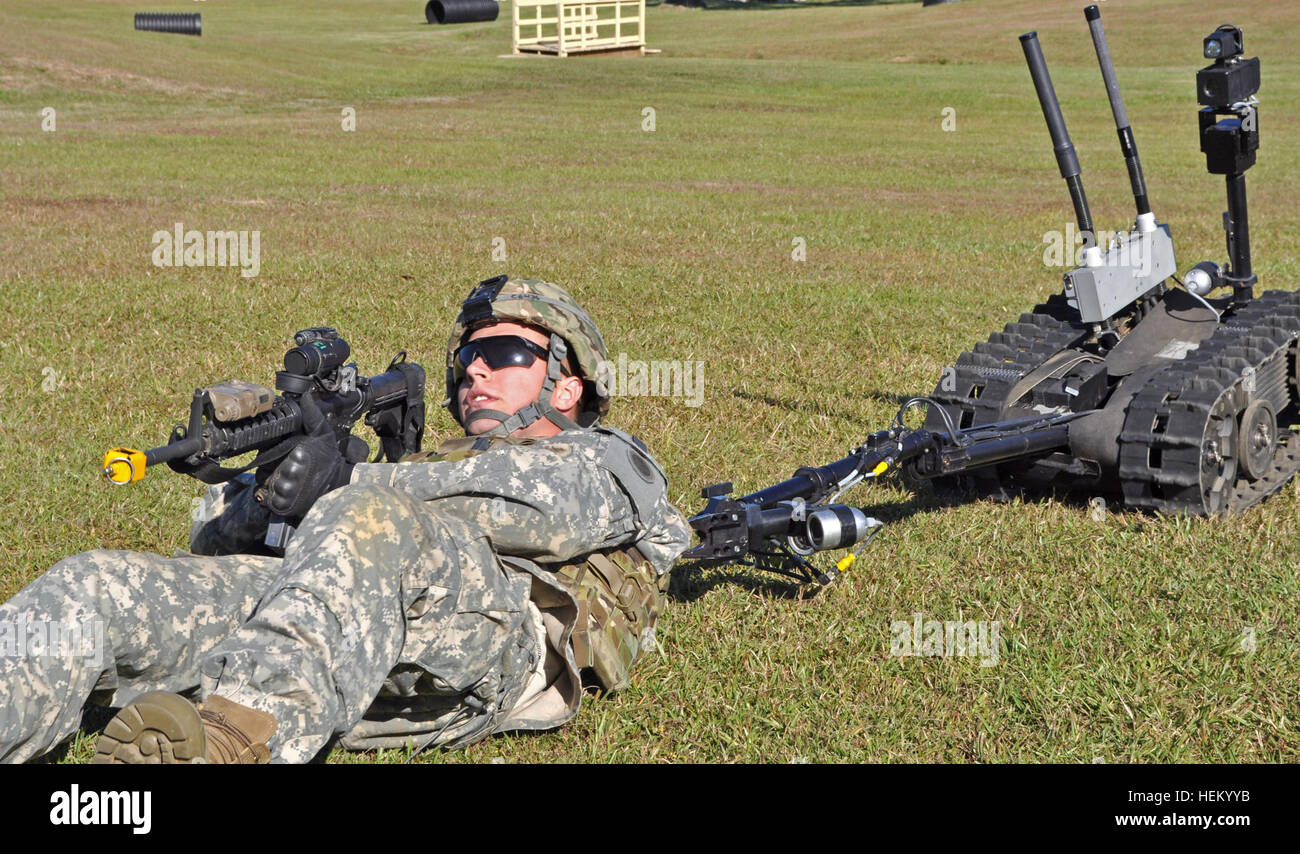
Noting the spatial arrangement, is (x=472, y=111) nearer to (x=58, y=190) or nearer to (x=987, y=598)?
(x=58, y=190)

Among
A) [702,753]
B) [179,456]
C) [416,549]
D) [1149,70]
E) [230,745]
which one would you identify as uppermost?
[1149,70]

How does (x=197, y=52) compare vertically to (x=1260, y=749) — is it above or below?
above

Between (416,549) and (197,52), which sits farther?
(197,52)

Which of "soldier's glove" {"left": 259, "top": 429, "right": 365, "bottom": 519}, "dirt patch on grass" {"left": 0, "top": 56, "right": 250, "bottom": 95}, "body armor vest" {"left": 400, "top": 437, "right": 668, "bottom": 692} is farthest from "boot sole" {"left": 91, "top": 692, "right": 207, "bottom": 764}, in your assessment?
"dirt patch on grass" {"left": 0, "top": 56, "right": 250, "bottom": 95}

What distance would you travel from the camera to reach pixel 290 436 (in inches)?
194

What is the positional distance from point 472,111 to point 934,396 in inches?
1406

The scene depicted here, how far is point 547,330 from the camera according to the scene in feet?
18.2

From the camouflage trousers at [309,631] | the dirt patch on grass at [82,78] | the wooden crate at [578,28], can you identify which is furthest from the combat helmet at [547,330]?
the wooden crate at [578,28]

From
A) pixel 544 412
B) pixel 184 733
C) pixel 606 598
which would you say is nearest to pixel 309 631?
pixel 184 733

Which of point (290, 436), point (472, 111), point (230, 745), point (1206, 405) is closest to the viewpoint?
point (230, 745)

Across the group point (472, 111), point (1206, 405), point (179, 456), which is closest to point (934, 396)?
point (1206, 405)

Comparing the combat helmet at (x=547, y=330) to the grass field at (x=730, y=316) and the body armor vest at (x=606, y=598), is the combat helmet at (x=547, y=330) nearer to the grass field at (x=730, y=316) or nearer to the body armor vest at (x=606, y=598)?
the body armor vest at (x=606, y=598)

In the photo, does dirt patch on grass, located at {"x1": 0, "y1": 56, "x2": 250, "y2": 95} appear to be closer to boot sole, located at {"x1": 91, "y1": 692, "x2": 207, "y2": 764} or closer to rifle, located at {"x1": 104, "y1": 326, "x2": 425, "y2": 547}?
rifle, located at {"x1": 104, "y1": 326, "x2": 425, "y2": 547}

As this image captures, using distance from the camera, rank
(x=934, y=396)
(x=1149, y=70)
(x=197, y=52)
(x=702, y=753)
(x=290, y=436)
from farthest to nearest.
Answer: (x=1149, y=70)
(x=197, y=52)
(x=934, y=396)
(x=702, y=753)
(x=290, y=436)
